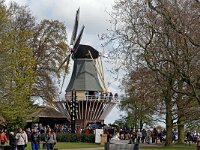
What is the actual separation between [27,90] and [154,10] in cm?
2497

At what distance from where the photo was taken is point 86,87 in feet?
269

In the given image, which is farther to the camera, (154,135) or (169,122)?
(154,135)

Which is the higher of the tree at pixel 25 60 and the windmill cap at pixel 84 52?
the windmill cap at pixel 84 52

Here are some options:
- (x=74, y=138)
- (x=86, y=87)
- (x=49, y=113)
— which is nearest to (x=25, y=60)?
(x=74, y=138)

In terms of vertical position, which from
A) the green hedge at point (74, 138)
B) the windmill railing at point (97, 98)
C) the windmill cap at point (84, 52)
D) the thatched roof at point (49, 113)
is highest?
the windmill cap at point (84, 52)

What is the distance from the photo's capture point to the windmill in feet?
256

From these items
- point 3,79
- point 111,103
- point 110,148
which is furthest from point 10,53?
point 111,103

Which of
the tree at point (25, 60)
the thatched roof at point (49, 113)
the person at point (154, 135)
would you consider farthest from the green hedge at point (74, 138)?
the thatched roof at point (49, 113)

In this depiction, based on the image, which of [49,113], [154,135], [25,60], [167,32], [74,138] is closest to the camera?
[167,32]

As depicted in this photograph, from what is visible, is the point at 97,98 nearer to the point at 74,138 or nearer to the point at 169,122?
the point at 74,138

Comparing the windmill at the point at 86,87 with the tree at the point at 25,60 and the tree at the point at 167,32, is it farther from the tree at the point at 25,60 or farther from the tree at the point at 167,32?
the tree at the point at 167,32

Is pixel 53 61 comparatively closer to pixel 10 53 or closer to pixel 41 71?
pixel 41 71

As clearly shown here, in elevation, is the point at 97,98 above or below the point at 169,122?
above

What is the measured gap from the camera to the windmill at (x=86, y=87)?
78125 millimetres
